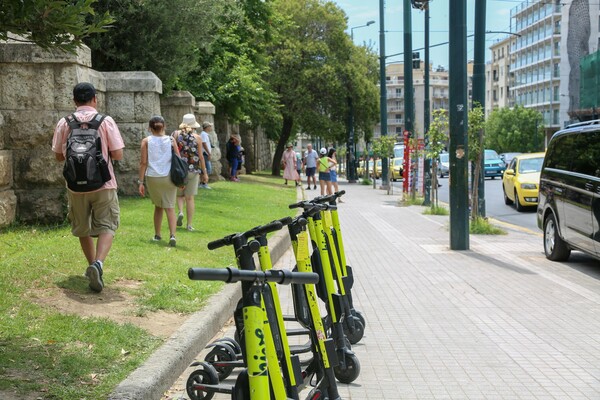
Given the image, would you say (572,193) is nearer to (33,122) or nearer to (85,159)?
(85,159)

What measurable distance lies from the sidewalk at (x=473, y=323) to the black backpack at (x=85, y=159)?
1746 millimetres

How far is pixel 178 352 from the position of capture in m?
5.62

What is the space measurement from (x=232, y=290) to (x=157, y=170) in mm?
2983

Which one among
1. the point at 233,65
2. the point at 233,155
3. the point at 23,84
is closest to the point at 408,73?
the point at 233,65

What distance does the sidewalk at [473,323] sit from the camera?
221 inches

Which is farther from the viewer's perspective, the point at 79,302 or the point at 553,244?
the point at 553,244

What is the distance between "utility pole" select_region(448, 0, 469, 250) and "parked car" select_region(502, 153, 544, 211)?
971 centimetres

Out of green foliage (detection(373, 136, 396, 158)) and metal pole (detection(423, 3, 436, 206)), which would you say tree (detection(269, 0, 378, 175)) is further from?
metal pole (detection(423, 3, 436, 206))

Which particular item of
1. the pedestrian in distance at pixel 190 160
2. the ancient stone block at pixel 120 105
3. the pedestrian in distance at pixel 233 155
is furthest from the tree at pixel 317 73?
the pedestrian in distance at pixel 190 160

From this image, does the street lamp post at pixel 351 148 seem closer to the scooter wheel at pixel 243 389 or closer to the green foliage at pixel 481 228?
the green foliage at pixel 481 228

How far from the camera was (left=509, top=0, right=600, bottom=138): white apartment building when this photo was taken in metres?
86.0

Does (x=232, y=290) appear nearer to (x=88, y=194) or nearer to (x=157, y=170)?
(x=88, y=194)

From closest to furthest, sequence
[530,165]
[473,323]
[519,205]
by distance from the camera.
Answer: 1. [473,323]
2. [519,205]
3. [530,165]

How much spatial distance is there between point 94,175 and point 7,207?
3.82 meters
